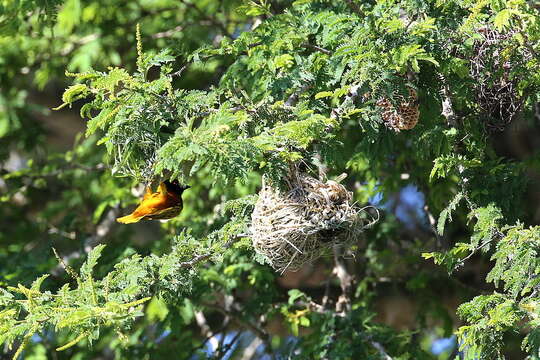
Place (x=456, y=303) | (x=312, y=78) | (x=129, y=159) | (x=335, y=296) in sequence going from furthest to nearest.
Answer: (x=456, y=303) → (x=335, y=296) → (x=312, y=78) → (x=129, y=159)

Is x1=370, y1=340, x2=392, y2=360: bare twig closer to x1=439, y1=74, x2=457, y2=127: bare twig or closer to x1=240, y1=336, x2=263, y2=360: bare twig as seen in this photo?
x1=439, y1=74, x2=457, y2=127: bare twig

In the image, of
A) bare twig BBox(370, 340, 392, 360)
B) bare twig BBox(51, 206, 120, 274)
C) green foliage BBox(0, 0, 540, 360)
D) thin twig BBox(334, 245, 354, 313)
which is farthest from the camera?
bare twig BBox(51, 206, 120, 274)

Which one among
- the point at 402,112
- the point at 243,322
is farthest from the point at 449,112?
the point at 243,322

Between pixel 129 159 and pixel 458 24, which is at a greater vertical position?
pixel 458 24

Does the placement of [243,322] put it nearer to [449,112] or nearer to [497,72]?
[449,112]

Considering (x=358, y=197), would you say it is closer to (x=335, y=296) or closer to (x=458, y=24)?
(x=335, y=296)

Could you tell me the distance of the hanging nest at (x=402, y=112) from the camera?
149 inches

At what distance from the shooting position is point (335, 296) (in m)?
5.83

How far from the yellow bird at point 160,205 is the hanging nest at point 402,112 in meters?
1.03

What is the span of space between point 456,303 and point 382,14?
326 centimetres

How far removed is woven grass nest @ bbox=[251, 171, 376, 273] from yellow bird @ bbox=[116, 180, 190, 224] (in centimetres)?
76

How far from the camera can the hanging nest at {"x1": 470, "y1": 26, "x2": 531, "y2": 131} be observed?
144 inches

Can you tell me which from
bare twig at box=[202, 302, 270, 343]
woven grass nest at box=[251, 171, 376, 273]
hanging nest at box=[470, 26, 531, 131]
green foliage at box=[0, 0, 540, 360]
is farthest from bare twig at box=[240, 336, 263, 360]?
hanging nest at box=[470, 26, 531, 131]

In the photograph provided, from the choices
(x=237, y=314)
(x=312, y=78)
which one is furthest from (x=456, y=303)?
(x=312, y=78)
